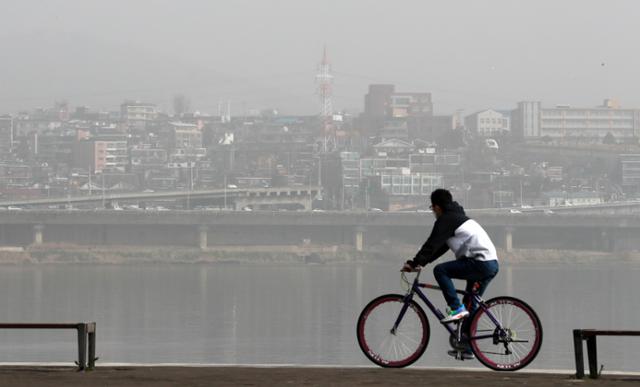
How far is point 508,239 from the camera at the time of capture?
351 ft

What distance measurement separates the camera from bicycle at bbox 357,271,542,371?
930 centimetres

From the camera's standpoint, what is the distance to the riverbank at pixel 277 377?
27.8 ft

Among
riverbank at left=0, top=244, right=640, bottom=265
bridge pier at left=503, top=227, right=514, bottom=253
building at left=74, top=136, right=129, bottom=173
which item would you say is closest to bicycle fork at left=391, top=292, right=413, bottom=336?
riverbank at left=0, top=244, right=640, bottom=265

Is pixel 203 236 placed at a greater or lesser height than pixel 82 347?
lesser

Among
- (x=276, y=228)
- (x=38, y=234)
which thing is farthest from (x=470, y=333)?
(x=38, y=234)

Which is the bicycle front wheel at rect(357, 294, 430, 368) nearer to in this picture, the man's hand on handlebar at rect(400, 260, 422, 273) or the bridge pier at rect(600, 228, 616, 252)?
the man's hand on handlebar at rect(400, 260, 422, 273)

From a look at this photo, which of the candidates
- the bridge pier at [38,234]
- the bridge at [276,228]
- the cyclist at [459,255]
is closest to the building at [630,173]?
the bridge at [276,228]

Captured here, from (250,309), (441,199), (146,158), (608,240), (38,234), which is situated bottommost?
(250,309)

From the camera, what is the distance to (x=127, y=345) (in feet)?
113

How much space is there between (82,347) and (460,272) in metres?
2.45

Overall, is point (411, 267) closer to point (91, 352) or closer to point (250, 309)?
point (91, 352)

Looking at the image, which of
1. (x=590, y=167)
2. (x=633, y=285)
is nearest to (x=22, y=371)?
(x=633, y=285)

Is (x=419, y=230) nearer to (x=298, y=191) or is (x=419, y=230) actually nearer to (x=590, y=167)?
(x=298, y=191)

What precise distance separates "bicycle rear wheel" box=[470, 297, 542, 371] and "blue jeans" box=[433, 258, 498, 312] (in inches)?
6.7
